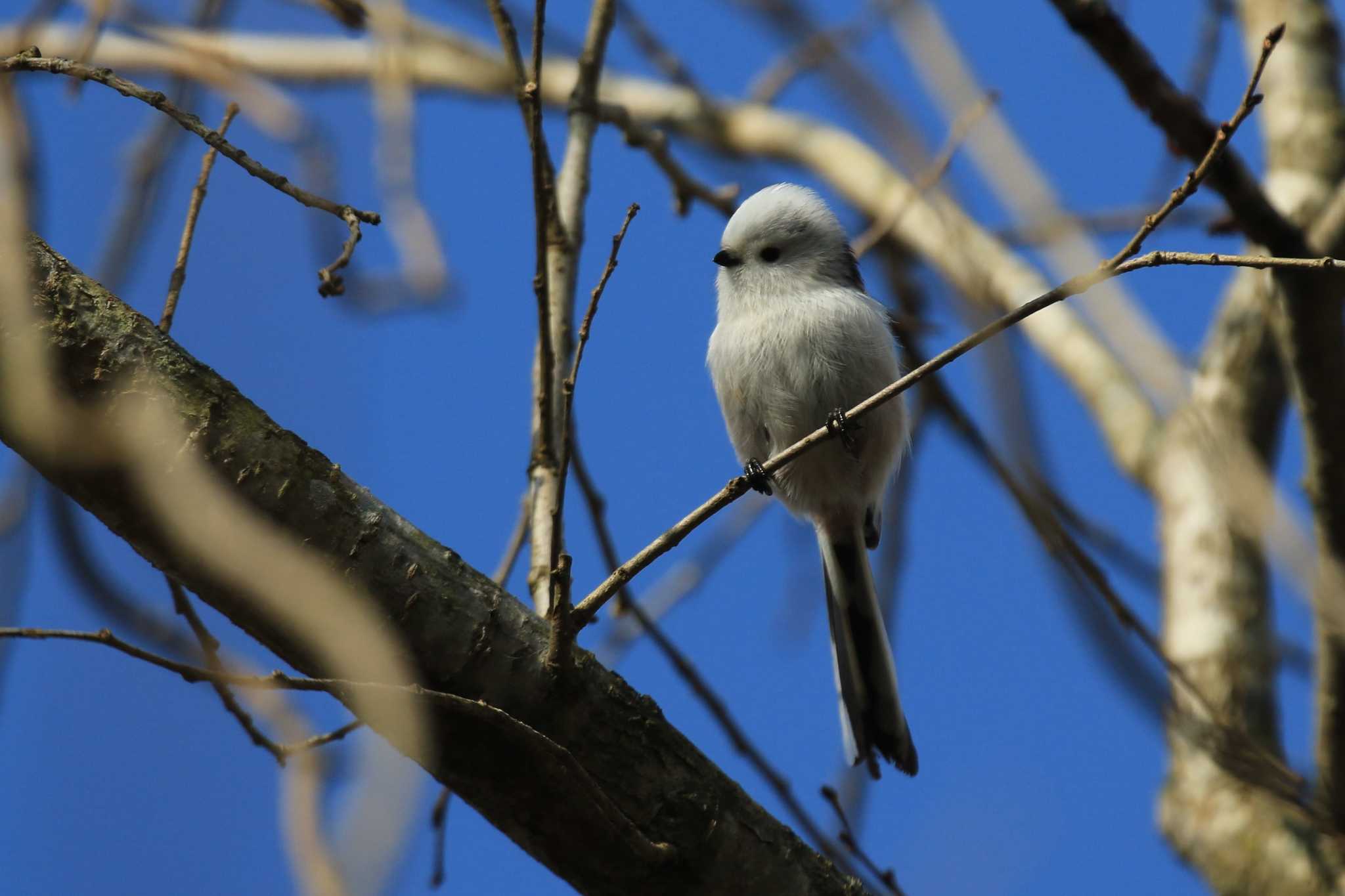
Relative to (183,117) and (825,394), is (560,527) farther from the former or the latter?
(825,394)

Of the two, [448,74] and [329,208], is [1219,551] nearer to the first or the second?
[329,208]

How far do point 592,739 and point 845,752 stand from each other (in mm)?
1163

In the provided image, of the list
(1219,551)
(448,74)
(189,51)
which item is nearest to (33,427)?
(189,51)

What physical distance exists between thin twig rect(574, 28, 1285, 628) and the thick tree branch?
136 millimetres

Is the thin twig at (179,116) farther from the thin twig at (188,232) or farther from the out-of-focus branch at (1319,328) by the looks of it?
the out-of-focus branch at (1319,328)

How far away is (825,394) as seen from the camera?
2.82 metres

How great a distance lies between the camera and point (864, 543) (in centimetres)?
321

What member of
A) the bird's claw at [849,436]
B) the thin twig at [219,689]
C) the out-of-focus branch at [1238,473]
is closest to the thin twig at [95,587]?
the thin twig at [219,689]

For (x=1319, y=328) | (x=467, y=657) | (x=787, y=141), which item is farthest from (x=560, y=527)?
(x=787, y=141)

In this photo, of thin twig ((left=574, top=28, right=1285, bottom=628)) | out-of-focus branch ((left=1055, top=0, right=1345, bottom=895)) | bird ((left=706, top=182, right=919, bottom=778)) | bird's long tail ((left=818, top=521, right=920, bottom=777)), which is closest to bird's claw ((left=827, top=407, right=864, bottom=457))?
bird ((left=706, top=182, right=919, bottom=778))

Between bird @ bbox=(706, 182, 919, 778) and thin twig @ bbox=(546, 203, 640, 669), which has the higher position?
bird @ bbox=(706, 182, 919, 778)

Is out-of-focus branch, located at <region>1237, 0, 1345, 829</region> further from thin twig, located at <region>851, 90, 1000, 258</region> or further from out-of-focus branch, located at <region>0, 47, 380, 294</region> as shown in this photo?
out-of-focus branch, located at <region>0, 47, 380, 294</region>

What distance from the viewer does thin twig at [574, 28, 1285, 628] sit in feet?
4.77

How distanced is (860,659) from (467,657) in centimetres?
152
